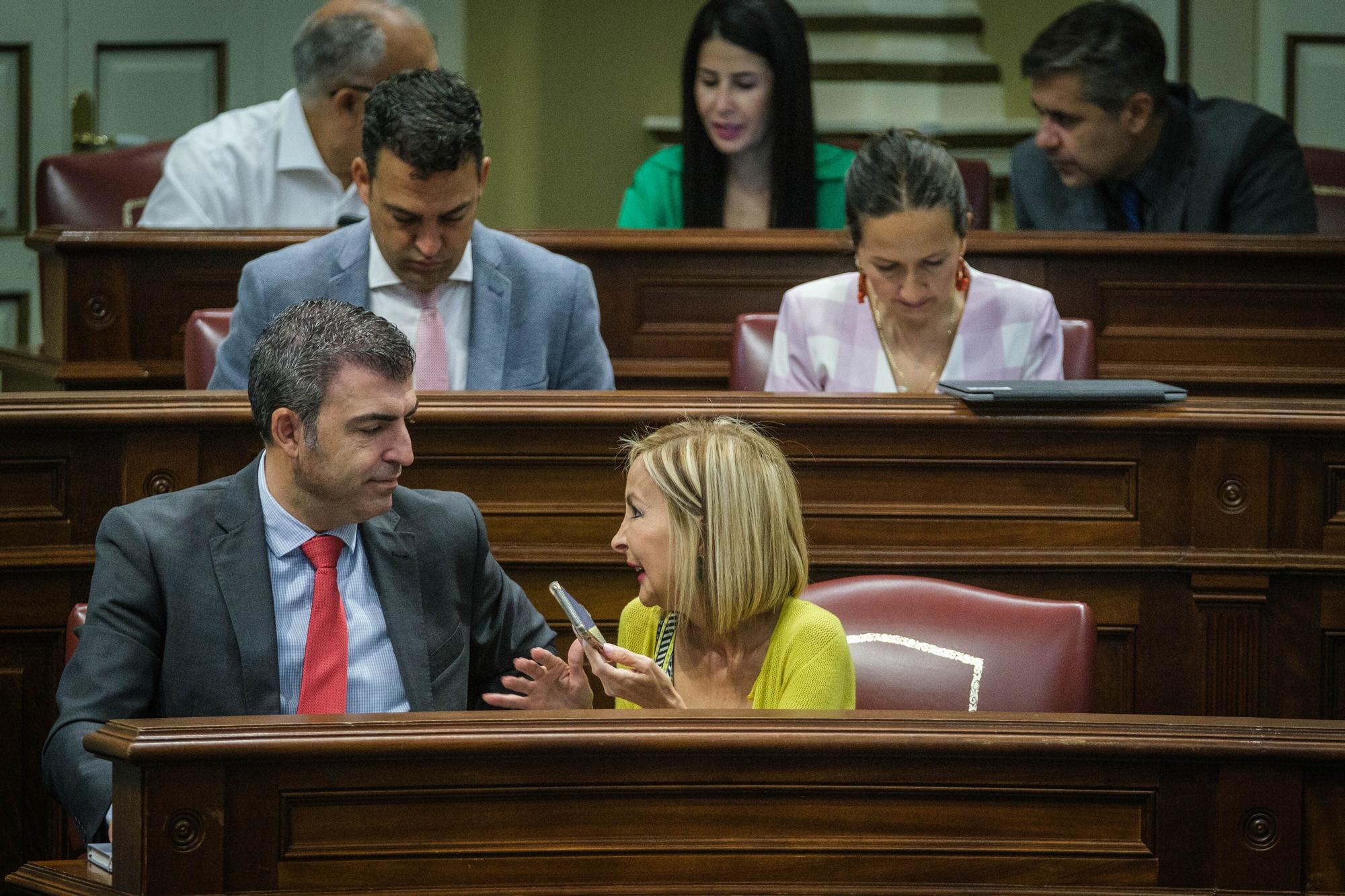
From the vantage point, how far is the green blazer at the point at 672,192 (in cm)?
390

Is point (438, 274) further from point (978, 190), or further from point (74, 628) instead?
point (978, 190)

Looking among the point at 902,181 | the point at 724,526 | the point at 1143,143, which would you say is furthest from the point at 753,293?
the point at 724,526

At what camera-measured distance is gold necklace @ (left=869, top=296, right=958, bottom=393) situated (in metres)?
3.14

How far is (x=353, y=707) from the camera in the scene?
7.01 feet

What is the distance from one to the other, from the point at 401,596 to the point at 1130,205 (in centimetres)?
242

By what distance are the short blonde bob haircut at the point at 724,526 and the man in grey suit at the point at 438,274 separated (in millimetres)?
975

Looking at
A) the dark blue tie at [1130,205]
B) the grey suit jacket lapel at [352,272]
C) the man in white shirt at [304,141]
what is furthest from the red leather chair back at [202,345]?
the dark blue tie at [1130,205]

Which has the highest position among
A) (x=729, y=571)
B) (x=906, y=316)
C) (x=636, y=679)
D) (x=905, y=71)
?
(x=905, y=71)

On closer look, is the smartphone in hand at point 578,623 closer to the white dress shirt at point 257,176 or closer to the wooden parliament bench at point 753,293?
the wooden parliament bench at point 753,293

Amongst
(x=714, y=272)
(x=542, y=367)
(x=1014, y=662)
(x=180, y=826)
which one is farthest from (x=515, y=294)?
(x=180, y=826)

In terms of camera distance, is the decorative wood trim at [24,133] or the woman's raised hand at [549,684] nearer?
the woman's raised hand at [549,684]

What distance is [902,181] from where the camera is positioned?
9.59 ft

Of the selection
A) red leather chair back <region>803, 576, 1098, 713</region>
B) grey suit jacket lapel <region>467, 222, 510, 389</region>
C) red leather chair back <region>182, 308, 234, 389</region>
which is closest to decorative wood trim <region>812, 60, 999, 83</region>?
grey suit jacket lapel <region>467, 222, 510, 389</region>

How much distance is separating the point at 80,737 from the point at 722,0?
8.10 feet
